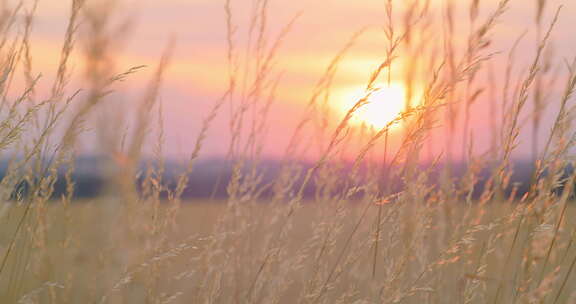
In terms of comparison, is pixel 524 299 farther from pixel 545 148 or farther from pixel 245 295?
pixel 245 295

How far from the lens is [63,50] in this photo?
69.2 inches

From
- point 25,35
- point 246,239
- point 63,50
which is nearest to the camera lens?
point 63,50

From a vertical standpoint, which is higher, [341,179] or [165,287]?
[341,179]

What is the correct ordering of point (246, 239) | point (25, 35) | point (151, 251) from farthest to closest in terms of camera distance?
1. point (246, 239)
2. point (25, 35)
3. point (151, 251)

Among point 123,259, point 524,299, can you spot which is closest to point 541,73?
point 524,299

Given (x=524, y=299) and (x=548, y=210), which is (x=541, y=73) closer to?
(x=548, y=210)

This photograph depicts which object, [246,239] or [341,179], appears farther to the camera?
[341,179]

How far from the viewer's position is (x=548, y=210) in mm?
1689

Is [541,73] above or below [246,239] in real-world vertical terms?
above

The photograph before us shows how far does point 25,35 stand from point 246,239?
3.53 ft

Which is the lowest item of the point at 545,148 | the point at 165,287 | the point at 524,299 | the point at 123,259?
the point at 165,287

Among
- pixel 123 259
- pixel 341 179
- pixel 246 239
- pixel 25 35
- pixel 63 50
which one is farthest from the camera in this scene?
pixel 341 179

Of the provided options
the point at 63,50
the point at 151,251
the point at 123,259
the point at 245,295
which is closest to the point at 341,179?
the point at 245,295

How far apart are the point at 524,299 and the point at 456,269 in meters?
0.64
